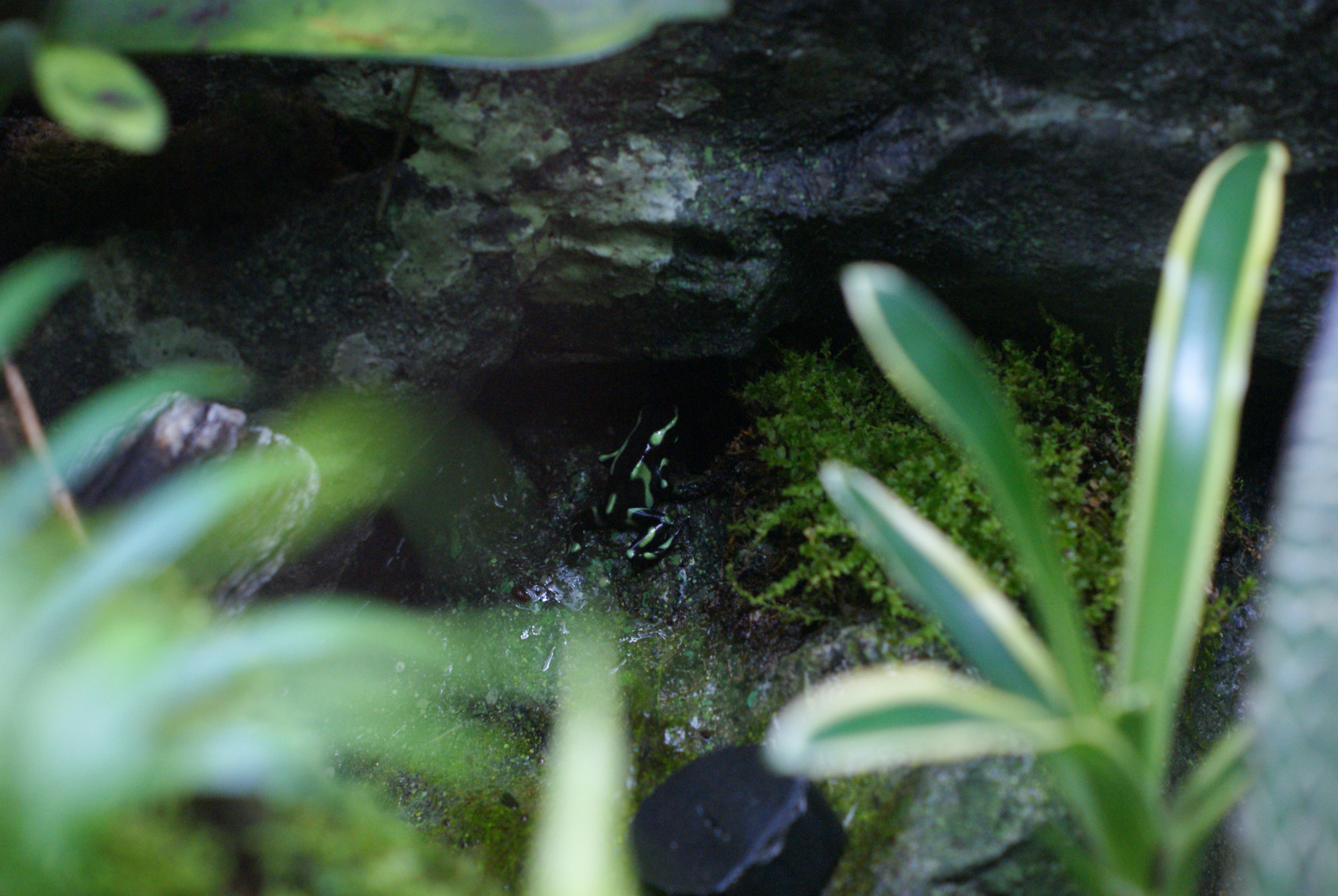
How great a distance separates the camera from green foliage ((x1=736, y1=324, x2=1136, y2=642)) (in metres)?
1.66

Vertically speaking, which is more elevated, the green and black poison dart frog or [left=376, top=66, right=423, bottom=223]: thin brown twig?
[left=376, top=66, right=423, bottom=223]: thin brown twig

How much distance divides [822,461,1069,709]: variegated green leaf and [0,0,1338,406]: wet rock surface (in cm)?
96

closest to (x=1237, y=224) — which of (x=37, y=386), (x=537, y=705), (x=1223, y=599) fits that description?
(x=1223, y=599)

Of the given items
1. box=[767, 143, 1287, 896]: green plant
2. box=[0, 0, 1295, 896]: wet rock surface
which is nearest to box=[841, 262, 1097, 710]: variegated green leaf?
box=[767, 143, 1287, 896]: green plant

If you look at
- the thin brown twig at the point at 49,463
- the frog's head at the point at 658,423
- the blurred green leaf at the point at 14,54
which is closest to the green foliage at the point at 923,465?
the frog's head at the point at 658,423

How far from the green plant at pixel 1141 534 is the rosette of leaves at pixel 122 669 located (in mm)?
574

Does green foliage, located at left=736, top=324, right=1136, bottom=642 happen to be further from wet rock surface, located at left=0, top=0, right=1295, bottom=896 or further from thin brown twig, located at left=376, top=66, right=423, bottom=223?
thin brown twig, located at left=376, top=66, right=423, bottom=223

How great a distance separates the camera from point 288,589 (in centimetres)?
178

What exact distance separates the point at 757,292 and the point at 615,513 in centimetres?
74

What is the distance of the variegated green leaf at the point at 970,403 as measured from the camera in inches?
37.4

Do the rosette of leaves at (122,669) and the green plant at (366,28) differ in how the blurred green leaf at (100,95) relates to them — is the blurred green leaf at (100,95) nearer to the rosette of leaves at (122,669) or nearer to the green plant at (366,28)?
the green plant at (366,28)

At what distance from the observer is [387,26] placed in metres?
1.22

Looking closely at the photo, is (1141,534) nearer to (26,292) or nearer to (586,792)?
(586,792)

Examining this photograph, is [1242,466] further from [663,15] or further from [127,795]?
[127,795]
